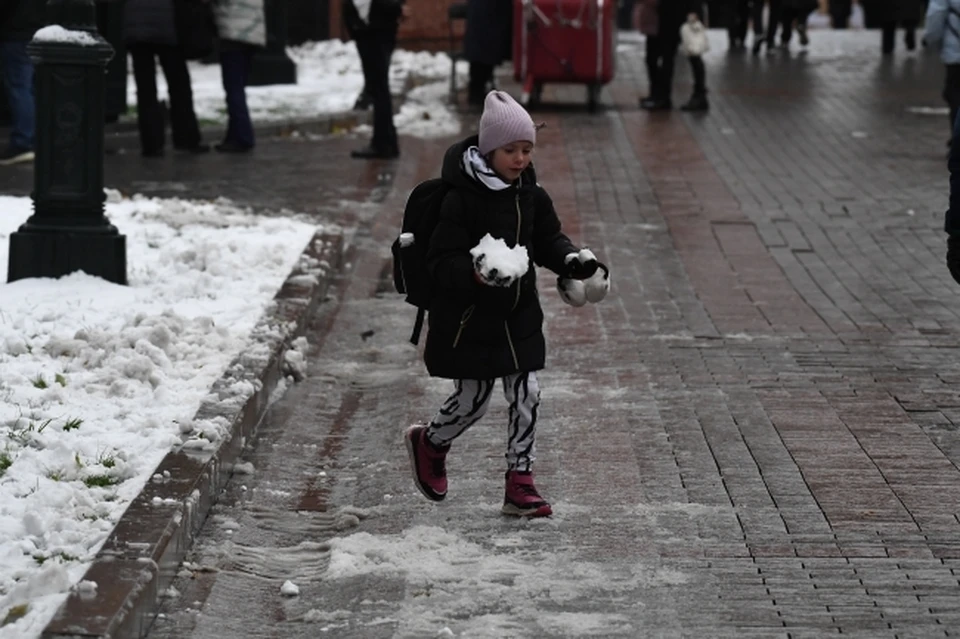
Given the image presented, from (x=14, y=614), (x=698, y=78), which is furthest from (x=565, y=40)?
(x=14, y=614)

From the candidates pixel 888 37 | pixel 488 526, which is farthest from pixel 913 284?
pixel 888 37

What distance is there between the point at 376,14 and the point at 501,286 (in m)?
9.37

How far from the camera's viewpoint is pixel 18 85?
13.7 meters

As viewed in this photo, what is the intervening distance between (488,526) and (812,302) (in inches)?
173

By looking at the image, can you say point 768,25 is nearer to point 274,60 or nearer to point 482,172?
point 274,60

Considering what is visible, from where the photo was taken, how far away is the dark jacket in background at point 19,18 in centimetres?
1355

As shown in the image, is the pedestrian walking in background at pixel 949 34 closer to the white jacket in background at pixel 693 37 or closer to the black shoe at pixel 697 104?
the white jacket in background at pixel 693 37

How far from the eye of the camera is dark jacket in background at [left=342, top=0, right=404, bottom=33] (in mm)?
14672

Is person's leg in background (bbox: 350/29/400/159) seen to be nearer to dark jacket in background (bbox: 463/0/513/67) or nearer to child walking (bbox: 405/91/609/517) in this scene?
dark jacket in background (bbox: 463/0/513/67)

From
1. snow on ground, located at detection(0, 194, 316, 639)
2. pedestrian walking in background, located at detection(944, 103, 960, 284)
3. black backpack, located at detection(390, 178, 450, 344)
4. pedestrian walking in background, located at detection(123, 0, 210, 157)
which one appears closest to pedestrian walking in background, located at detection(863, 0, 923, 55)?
pedestrian walking in background, located at detection(123, 0, 210, 157)

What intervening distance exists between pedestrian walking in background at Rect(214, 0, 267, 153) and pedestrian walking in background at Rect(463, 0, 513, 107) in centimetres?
420

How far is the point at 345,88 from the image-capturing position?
1997 centimetres

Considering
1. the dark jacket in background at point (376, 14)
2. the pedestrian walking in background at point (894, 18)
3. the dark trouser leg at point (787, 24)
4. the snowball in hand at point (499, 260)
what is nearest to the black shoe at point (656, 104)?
the dark jacket in background at point (376, 14)

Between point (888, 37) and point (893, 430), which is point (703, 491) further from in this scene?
point (888, 37)
